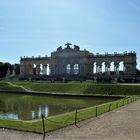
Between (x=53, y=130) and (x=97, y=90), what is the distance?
46.2m

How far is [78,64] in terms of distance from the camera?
112125mm

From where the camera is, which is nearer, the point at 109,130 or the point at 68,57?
the point at 109,130

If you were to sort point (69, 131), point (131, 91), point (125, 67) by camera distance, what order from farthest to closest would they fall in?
point (125, 67) → point (131, 91) → point (69, 131)

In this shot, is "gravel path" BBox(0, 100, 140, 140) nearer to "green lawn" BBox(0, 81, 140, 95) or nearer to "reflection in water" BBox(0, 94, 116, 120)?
"reflection in water" BBox(0, 94, 116, 120)

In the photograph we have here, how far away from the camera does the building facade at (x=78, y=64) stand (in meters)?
103

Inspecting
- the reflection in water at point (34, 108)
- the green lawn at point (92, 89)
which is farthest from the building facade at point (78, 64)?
the reflection in water at point (34, 108)

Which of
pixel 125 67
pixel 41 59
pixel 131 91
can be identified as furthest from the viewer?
pixel 41 59

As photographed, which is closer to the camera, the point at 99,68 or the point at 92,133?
the point at 92,133

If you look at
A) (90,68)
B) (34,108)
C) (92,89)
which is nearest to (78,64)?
(90,68)

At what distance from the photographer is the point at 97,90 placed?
61656 mm

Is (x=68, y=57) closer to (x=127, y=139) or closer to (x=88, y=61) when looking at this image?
(x=88, y=61)

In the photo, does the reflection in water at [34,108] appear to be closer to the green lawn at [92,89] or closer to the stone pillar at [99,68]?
the green lawn at [92,89]

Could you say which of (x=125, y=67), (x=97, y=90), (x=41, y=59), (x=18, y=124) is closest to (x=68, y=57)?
(x=41, y=59)

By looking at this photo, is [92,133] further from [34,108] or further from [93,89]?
[93,89]
